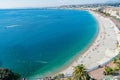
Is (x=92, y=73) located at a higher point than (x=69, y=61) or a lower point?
Answer: lower

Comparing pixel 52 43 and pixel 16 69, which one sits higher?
pixel 52 43

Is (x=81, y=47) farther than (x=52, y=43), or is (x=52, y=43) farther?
(x=52, y=43)

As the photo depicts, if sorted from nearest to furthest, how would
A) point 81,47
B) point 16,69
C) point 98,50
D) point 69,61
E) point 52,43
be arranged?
point 16,69, point 69,61, point 98,50, point 81,47, point 52,43

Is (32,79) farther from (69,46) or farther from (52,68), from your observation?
(69,46)

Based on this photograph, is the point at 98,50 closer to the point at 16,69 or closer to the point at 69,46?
the point at 69,46

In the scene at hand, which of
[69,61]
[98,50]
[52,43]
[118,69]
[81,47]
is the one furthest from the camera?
[52,43]

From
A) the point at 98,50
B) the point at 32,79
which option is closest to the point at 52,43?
the point at 98,50

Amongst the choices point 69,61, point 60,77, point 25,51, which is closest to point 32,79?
point 60,77

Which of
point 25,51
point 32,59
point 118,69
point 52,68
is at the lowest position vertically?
point 118,69

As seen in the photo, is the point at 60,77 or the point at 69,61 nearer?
the point at 60,77
